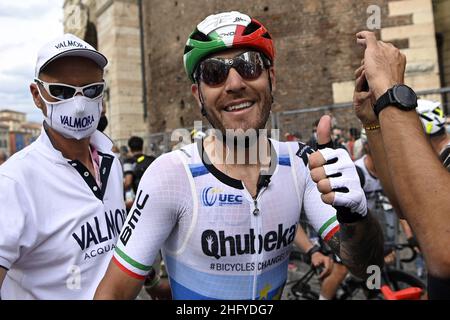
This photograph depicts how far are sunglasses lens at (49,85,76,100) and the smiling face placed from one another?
982mm

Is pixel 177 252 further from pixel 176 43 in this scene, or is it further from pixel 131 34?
pixel 131 34

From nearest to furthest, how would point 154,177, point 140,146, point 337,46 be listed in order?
point 154,177 < point 140,146 < point 337,46

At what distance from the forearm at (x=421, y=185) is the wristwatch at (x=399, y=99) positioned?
33 mm

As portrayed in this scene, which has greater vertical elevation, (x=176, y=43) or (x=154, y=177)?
(x=176, y=43)

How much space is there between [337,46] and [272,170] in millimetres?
11173

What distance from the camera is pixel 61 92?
2.44 meters

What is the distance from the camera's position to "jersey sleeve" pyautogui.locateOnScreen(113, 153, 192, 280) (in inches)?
67.0

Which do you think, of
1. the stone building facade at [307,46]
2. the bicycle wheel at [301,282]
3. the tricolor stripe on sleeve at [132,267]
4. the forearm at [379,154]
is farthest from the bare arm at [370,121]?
the stone building facade at [307,46]

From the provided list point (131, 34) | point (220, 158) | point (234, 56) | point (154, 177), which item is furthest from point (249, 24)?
point (131, 34)

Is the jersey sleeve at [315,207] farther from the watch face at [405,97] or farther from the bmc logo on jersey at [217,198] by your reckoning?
the watch face at [405,97]

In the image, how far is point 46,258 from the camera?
2.07 metres

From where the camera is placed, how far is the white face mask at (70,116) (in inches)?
95.4

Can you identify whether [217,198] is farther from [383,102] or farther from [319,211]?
[383,102]

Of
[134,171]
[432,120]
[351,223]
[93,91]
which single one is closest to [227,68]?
[351,223]
